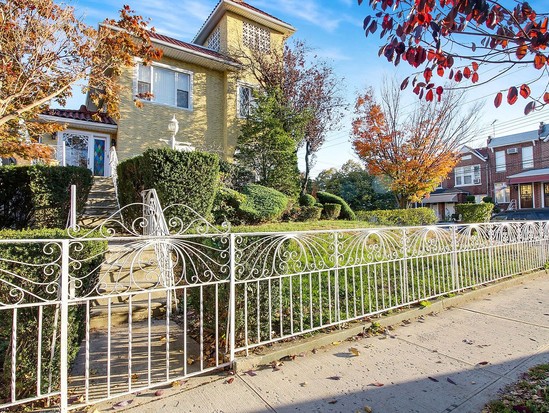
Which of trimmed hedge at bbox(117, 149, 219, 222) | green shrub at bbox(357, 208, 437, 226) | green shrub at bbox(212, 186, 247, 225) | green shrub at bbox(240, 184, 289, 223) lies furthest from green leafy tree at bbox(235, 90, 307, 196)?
trimmed hedge at bbox(117, 149, 219, 222)

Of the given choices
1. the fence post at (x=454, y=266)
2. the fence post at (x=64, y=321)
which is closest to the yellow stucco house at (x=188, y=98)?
the fence post at (x=454, y=266)

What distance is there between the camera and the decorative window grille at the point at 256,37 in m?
15.3

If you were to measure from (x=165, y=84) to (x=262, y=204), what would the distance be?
7912 mm

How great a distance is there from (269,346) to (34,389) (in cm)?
212

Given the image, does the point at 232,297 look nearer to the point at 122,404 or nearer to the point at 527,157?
the point at 122,404

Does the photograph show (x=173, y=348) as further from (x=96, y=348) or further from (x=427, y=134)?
(x=427, y=134)

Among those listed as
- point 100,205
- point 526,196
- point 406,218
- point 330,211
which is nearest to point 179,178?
point 100,205

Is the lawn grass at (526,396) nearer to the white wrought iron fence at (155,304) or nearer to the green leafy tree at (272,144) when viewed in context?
the white wrought iron fence at (155,304)

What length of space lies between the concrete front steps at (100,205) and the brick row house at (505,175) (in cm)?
2765

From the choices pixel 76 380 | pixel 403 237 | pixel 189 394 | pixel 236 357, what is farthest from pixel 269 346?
pixel 403 237

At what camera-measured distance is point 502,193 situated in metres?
31.1

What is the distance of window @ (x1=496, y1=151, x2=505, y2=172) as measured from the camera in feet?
103

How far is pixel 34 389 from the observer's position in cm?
256

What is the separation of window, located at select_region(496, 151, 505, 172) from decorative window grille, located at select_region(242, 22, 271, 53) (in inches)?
1112
